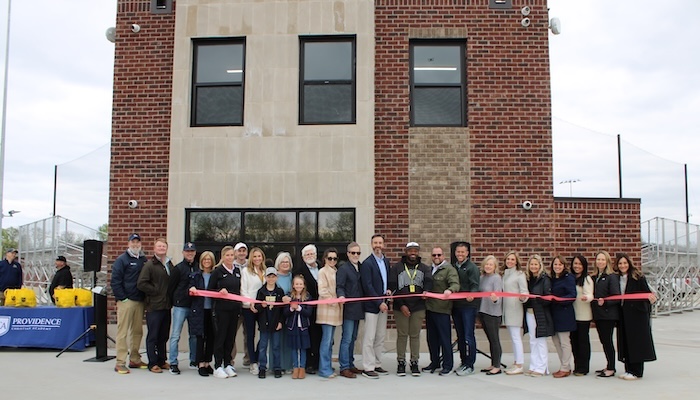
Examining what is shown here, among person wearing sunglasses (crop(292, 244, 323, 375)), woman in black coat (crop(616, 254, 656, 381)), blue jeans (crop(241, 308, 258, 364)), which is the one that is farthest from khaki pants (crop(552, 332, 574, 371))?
blue jeans (crop(241, 308, 258, 364))

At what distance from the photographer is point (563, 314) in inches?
366

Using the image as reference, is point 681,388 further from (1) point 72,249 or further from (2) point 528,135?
(1) point 72,249

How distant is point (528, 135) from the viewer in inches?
482

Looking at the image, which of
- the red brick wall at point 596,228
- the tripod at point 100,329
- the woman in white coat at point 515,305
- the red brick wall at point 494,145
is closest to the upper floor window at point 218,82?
the red brick wall at point 494,145

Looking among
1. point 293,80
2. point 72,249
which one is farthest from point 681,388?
point 72,249

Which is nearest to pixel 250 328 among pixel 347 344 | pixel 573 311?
pixel 347 344

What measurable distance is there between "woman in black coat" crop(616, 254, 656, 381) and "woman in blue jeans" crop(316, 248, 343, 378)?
4027 millimetres

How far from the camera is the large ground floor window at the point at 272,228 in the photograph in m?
12.0

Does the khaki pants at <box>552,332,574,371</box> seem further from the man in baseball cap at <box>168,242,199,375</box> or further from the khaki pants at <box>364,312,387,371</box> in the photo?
the man in baseball cap at <box>168,242,199,375</box>

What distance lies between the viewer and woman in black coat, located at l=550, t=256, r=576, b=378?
9.29 metres

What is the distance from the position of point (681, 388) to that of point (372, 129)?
6559mm

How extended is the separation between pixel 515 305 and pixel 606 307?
1.26 metres

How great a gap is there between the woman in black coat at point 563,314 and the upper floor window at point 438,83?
4.01 meters

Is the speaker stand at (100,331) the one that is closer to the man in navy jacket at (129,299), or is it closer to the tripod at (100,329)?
the tripod at (100,329)
